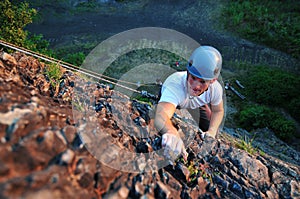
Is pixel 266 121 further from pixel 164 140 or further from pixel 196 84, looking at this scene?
pixel 164 140

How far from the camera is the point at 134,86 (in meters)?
13.3

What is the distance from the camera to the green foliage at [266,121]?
1038 cm

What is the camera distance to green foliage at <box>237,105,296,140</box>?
10375 millimetres

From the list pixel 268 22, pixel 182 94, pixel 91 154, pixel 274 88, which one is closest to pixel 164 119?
pixel 182 94

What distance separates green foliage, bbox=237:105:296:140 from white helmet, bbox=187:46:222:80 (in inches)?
304

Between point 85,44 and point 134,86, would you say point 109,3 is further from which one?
point 134,86

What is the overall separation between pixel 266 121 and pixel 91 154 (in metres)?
10.1

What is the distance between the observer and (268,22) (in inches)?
683

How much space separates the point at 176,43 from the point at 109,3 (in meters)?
9.06

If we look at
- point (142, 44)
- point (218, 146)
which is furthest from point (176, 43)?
point (218, 146)

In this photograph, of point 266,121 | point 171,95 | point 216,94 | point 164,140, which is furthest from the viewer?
point 266,121

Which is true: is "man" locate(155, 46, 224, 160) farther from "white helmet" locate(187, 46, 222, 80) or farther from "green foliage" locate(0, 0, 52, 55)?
"green foliage" locate(0, 0, 52, 55)

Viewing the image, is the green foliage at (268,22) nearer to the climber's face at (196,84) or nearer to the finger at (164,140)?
the climber's face at (196,84)

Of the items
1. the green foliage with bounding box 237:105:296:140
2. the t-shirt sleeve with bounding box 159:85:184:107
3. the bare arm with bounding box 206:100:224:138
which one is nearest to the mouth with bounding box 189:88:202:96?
the t-shirt sleeve with bounding box 159:85:184:107
